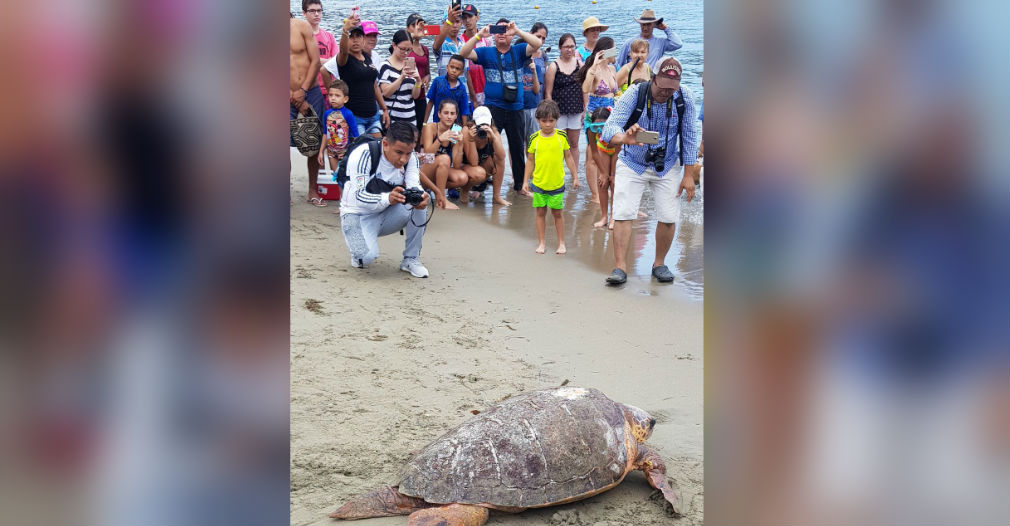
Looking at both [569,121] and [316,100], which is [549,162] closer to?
[569,121]

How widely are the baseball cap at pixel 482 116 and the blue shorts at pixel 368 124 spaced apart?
3.30 feet

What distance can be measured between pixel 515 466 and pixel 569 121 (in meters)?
6.64

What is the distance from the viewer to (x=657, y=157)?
6.18m

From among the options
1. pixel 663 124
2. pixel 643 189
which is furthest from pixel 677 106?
pixel 643 189

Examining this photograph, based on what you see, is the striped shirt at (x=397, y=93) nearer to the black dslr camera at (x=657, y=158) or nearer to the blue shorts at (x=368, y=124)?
the blue shorts at (x=368, y=124)

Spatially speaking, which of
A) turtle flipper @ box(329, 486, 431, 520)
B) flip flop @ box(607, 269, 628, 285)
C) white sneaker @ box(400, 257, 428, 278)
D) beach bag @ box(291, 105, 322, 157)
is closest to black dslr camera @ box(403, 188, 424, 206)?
white sneaker @ box(400, 257, 428, 278)

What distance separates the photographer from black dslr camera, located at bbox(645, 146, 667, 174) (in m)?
6.16

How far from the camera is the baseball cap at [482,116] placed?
8.50 metres

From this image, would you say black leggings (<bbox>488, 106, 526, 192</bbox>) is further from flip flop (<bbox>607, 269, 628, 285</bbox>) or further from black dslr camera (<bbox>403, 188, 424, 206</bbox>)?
flip flop (<bbox>607, 269, 628, 285</bbox>)

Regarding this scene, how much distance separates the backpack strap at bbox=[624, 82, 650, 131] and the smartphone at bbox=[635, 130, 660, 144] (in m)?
0.14

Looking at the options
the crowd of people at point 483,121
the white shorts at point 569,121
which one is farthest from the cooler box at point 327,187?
the white shorts at point 569,121
